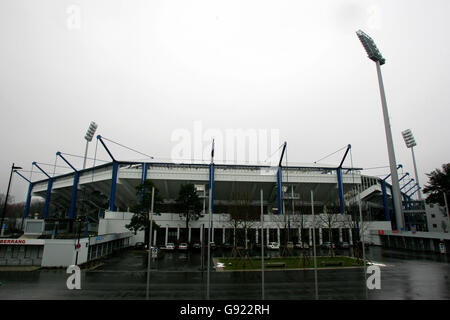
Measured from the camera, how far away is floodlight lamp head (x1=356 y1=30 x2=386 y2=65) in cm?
4825

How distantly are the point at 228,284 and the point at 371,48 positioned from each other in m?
52.8

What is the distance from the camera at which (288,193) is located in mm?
45938

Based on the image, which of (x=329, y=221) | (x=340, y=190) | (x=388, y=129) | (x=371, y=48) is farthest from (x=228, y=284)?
(x=371, y=48)

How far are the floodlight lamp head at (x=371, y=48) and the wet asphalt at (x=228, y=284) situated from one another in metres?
41.9

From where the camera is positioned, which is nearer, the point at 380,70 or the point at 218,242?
the point at 218,242

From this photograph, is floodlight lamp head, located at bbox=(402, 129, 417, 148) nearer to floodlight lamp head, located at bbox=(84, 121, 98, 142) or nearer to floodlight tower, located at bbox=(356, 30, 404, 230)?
floodlight tower, located at bbox=(356, 30, 404, 230)

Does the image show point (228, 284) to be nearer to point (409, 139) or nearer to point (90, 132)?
point (90, 132)

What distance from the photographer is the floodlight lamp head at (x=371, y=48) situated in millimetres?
48250

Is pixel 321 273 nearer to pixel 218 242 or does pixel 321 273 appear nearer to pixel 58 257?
pixel 58 257

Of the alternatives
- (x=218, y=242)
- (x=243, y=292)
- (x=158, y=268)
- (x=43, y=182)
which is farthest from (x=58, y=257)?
(x=43, y=182)

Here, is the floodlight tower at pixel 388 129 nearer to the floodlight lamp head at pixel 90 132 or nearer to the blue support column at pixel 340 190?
the blue support column at pixel 340 190

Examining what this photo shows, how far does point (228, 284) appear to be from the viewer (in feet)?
49.5

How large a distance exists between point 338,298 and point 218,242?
108ft

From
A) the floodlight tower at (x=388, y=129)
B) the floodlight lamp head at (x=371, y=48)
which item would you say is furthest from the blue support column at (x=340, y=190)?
the floodlight lamp head at (x=371, y=48)
